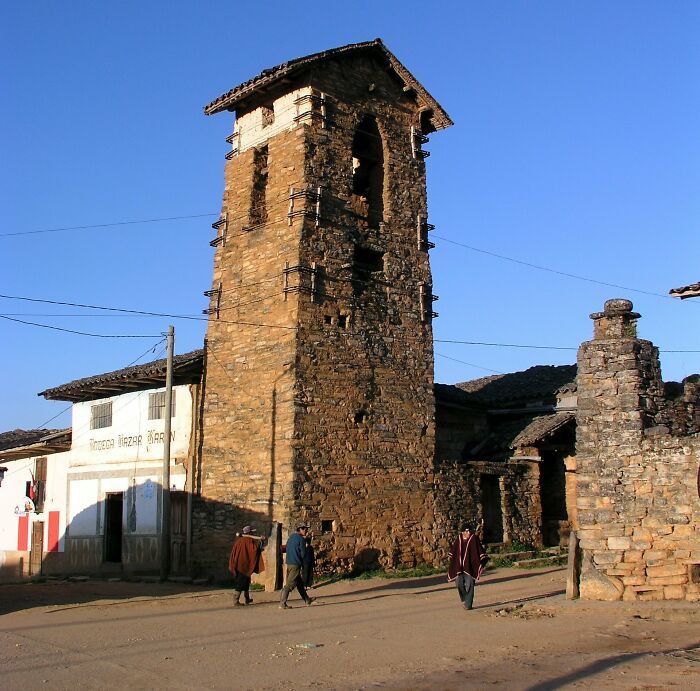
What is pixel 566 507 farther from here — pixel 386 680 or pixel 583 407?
pixel 386 680

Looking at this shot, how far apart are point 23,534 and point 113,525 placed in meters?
5.51

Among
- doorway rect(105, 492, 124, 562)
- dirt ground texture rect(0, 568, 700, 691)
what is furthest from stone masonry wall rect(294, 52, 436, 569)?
doorway rect(105, 492, 124, 562)

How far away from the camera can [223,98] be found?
20.4m

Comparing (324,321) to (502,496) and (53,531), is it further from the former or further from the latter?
(53,531)

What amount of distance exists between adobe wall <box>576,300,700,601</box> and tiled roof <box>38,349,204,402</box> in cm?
1017

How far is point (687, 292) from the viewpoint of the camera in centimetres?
1176

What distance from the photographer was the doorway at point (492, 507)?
68.8ft

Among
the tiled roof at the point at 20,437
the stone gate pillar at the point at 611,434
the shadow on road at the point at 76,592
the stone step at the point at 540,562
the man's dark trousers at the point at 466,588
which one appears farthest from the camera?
the tiled roof at the point at 20,437

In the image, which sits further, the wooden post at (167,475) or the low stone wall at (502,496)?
the low stone wall at (502,496)

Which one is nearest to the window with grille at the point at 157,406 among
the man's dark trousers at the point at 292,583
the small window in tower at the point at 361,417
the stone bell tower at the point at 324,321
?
the stone bell tower at the point at 324,321

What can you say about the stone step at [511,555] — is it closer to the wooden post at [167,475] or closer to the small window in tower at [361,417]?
the small window in tower at [361,417]

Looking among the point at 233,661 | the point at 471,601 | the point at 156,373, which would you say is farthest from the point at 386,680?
the point at 156,373

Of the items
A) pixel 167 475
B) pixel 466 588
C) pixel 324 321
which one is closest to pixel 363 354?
pixel 324 321

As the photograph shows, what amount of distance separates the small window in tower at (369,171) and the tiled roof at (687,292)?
9090 mm
